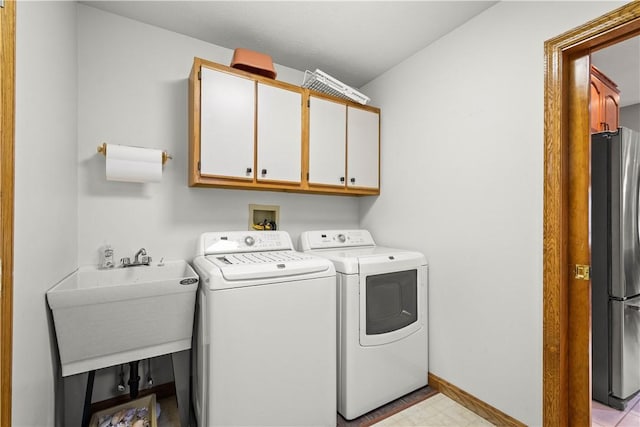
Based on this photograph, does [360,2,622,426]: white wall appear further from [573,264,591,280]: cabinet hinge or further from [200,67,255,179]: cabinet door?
[200,67,255,179]: cabinet door

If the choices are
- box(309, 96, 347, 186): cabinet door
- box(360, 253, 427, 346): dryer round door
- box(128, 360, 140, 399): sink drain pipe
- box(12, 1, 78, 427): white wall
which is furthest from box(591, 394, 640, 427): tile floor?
box(12, 1, 78, 427): white wall

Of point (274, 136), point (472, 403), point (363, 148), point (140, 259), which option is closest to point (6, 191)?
point (140, 259)

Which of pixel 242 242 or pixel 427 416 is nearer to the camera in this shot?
pixel 427 416

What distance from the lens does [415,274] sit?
207 centimetres

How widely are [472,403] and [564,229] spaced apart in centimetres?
121

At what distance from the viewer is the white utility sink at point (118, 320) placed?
1.30 m

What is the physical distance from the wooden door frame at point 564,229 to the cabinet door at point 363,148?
4.16ft

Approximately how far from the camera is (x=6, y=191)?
2.80 feet

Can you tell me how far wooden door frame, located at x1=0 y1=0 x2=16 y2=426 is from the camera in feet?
2.71

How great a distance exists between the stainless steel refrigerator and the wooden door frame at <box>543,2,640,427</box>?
2.35ft

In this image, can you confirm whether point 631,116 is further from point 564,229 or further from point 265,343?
point 265,343

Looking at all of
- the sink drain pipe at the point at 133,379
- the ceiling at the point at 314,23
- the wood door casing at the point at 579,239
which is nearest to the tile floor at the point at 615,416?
the wood door casing at the point at 579,239

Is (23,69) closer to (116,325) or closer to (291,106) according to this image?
(116,325)

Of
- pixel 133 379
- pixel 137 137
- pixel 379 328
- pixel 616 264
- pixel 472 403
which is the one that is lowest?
pixel 472 403
